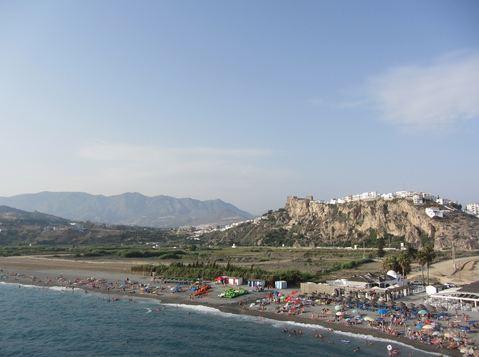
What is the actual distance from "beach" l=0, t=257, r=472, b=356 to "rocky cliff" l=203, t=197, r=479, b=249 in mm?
66740

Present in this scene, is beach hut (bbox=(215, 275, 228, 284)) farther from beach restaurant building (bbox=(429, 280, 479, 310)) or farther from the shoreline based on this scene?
beach restaurant building (bbox=(429, 280, 479, 310))

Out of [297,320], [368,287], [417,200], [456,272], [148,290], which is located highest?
[417,200]

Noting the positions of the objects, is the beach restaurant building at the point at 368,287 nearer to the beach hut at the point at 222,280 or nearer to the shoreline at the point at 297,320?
the shoreline at the point at 297,320

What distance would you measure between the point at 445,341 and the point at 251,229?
14259 centimetres

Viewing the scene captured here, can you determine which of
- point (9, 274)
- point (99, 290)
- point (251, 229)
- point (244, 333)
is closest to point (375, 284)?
point (244, 333)

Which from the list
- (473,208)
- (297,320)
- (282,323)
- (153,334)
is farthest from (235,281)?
(473,208)

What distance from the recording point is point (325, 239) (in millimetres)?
138750

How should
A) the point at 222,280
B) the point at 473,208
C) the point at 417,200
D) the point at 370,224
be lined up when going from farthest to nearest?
the point at 473,208
the point at 417,200
the point at 370,224
the point at 222,280

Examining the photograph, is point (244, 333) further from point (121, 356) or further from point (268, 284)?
point (268, 284)

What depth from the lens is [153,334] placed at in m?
41.2

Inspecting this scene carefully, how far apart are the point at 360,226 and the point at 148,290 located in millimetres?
88360

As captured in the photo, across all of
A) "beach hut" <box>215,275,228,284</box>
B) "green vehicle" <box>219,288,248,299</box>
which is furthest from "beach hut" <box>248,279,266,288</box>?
"green vehicle" <box>219,288,248,299</box>

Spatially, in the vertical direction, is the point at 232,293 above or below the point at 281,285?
below

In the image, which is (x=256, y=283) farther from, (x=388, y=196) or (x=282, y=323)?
(x=388, y=196)
